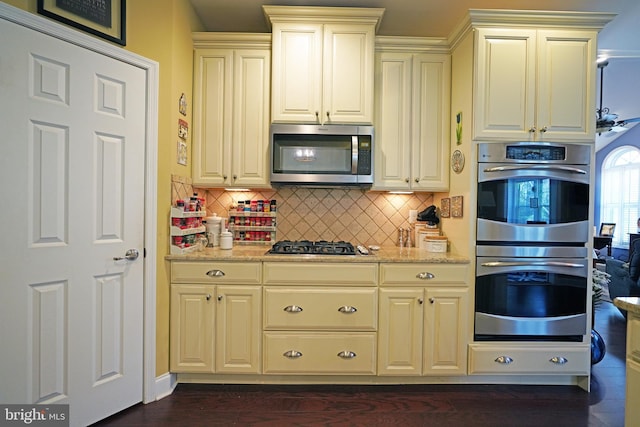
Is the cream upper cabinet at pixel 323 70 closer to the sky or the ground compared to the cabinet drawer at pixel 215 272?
closer to the sky

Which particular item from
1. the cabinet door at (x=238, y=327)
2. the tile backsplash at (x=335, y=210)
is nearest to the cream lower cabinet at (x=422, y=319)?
the tile backsplash at (x=335, y=210)

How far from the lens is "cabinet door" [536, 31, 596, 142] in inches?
85.3

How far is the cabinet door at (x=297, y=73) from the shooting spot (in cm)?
237

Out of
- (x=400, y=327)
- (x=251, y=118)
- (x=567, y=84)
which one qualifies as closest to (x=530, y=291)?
(x=400, y=327)

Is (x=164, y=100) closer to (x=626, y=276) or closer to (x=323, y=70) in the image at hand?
(x=323, y=70)

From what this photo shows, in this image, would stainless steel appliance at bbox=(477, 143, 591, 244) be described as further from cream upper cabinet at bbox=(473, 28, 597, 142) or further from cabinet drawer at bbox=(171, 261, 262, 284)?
cabinet drawer at bbox=(171, 261, 262, 284)

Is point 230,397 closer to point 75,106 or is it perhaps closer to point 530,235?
point 75,106

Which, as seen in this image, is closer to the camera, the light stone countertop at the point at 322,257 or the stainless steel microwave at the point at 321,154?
the light stone countertop at the point at 322,257

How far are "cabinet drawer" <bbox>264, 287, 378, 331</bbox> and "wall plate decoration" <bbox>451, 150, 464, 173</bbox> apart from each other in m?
1.13

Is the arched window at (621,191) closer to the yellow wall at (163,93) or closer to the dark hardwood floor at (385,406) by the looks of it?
the dark hardwood floor at (385,406)

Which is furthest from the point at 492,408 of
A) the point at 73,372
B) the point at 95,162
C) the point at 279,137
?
the point at 95,162

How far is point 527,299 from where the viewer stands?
7.13 ft

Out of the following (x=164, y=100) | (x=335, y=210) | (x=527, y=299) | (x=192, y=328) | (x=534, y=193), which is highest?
(x=164, y=100)

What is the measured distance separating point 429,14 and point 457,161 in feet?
3.93
